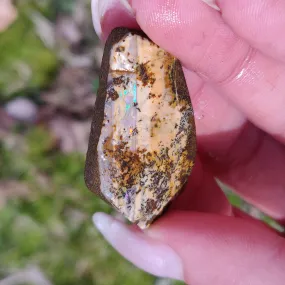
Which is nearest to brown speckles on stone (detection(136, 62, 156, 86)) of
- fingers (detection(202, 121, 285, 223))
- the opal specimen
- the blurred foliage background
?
the opal specimen

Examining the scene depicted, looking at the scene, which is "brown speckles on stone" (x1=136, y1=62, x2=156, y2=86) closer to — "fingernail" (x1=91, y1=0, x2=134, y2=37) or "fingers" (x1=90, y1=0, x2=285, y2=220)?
"fingernail" (x1=91, y1=0, x2=134, y2=37)

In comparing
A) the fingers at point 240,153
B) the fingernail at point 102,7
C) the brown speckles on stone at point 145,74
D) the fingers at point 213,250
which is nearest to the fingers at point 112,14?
the fingernail at point 102,7

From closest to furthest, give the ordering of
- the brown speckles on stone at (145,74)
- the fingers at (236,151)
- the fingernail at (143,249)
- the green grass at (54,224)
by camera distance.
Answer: the brown speckles on stone at (145,74) < the fingernail at (143,249) < the fingers at (236,151) < the green grass at (54,224)

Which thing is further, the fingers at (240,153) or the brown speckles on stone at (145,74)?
the fingers at (240,153)

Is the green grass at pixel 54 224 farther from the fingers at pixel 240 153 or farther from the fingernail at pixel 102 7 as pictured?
the fingernail at pixel 102 7

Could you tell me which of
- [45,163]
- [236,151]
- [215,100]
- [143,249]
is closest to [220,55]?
[215,100]

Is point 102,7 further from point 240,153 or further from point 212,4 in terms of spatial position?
point 240,153

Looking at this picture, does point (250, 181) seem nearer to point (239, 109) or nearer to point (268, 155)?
point (268, 155)
